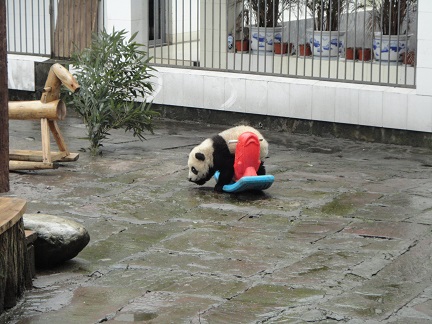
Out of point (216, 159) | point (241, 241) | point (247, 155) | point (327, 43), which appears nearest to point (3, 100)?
point (216, 159)

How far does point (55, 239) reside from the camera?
7621 mm

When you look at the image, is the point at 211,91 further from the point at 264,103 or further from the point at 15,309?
the point at 15,309

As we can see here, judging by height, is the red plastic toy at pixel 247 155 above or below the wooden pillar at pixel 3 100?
below

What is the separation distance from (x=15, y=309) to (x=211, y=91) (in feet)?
25.7

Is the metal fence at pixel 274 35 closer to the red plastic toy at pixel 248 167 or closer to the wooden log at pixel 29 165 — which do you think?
the wooden log at pixel 29 165

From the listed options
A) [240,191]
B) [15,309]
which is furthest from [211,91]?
[15,309]

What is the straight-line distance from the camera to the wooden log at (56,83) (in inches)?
444

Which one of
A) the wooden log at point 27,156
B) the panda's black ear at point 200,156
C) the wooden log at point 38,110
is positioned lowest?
the wooden log at point 27,156

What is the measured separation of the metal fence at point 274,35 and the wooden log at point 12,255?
634cm

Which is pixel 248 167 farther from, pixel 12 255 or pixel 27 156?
pixel 12 255

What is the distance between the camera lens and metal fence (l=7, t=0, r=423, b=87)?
13.3 m

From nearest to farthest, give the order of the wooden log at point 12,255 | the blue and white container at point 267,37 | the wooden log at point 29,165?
the wooden log at point 12,255 < the wooden log at point 29,165 < the blue and white container at point 267,37

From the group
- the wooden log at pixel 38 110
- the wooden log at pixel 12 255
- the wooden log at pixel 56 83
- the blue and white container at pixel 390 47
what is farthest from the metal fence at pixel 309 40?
the wooden log at pixel 12 255

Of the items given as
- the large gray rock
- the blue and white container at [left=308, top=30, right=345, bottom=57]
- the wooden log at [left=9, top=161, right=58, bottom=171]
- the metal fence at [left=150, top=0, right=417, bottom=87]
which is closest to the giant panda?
the wooden log at [left=9, top=161, right=58, bottom=171]
